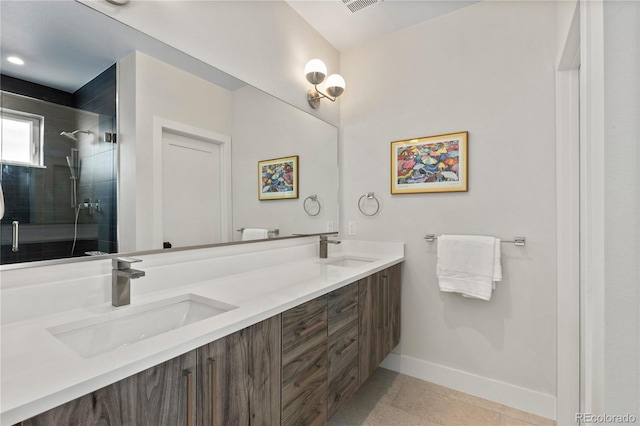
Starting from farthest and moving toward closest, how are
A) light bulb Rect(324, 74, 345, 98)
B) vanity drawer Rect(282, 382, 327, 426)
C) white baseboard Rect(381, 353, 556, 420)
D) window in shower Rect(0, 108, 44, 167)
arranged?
light bulb Rect(324, 74, 345, 98)
white baseboard Rect(381, 353, 556, 420)
vanity drawer Rect(282, 382, 327, 426)
window in shower Rect(0, 108, 44, 167)

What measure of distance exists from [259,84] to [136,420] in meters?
1.69

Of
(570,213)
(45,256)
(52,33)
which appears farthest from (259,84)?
(570,213)

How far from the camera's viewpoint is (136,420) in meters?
0.69

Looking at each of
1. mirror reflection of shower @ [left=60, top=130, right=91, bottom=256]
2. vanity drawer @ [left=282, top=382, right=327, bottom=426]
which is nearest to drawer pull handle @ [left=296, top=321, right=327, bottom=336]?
vanity drawer @ [left=282, top=382, right=327, bottom=426]

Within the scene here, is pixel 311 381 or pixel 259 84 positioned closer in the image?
pixel 311 381

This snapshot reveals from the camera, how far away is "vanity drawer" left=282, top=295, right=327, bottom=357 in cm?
111

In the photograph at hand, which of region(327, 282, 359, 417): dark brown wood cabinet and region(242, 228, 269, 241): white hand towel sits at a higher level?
region(242, 228, 269, 241): white hand towel

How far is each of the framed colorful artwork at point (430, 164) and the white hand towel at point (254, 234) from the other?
3.40 feet

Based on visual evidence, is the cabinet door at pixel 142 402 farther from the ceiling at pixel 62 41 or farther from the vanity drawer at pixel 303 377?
the ceiling at pixel 62 41

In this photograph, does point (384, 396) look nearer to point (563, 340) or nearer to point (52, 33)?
point (563, 340)

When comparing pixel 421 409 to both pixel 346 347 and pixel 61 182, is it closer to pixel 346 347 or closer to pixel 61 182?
pixel 346 347

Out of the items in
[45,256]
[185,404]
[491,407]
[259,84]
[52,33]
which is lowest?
[491,407]

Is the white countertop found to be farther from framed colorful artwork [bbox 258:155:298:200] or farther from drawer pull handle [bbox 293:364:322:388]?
framed colorful artwork [bbox 258:155:298:200]

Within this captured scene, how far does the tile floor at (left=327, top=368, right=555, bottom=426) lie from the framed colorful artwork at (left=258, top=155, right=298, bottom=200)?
1.39m
